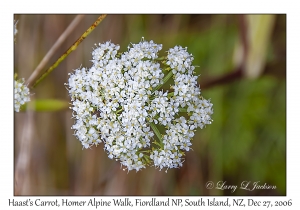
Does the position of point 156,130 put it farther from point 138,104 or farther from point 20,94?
point 20,94

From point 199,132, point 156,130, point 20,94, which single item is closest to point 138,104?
point 156,130

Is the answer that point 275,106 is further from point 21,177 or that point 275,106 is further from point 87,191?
point 21,177

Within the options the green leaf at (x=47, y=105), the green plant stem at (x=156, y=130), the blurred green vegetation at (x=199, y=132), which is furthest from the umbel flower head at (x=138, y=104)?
the blurred green vegetation at (x=199, y=132)

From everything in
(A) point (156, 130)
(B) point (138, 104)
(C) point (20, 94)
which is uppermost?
(C) point (20, 94)

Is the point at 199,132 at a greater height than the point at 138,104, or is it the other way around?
the point at 138,104
